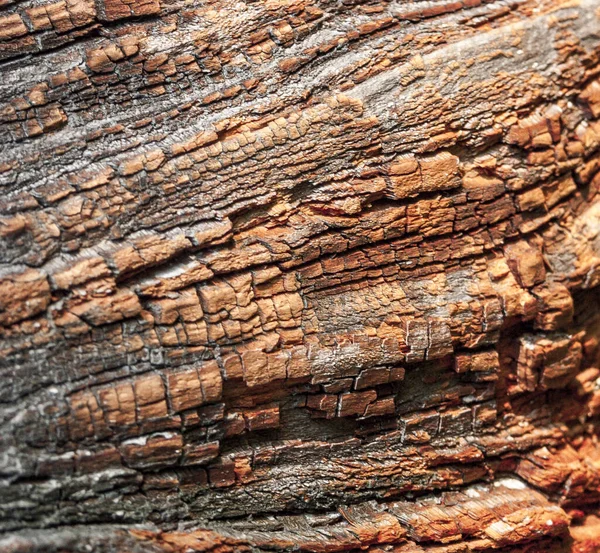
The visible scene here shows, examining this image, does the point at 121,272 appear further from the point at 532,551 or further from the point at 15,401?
the point at 532,551

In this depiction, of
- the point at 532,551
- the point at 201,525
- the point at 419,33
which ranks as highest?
the point at 419,33

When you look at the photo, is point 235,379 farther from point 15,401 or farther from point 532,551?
point 532,551

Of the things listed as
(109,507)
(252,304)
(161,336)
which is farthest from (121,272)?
(109,507)

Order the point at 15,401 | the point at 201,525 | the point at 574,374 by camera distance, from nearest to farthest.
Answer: the point at 15,401, the point at 201,525, the point at 574,374

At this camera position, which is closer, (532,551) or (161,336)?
(161,336)

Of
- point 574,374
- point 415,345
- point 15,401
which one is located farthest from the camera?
point 574,374

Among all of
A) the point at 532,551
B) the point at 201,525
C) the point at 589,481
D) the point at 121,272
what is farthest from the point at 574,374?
the point at 121,272

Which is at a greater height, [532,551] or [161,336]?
[161,336]
